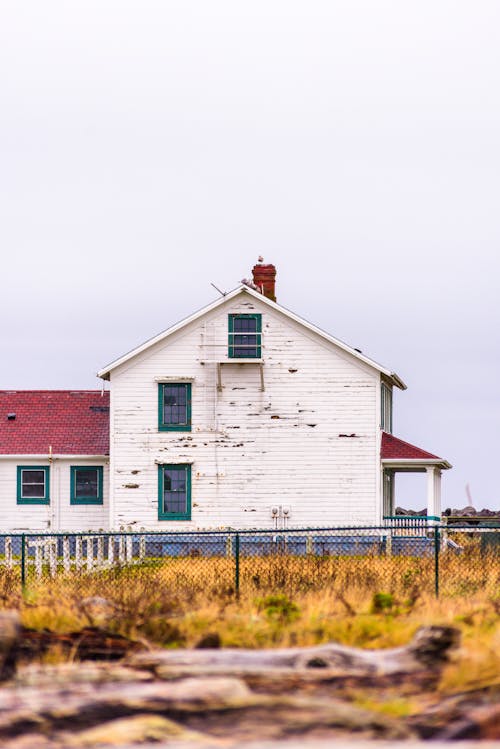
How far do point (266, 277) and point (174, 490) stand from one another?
777 cm

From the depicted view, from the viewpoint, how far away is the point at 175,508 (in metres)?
41.8

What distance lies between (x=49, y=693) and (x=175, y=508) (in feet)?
94.0

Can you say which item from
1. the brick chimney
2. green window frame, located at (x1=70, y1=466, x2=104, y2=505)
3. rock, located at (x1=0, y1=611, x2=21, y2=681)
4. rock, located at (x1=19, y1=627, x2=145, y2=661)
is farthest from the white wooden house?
rock, located at (x1=0, y1=611, x2=21, y2=681)

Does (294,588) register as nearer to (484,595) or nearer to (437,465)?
(484,595)

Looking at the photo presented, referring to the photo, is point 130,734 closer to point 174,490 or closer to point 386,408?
point 174,490

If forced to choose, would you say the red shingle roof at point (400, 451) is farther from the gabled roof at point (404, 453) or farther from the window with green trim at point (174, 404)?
the window with green trim at point (174, 404)

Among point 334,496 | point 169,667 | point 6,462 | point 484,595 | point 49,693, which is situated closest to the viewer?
point 49,693

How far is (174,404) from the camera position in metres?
42.1

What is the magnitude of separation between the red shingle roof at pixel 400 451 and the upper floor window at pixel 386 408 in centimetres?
70

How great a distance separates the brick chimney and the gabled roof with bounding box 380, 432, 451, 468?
5985 millimetres

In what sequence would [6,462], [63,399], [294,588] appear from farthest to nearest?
1. [63,399]
2. [6,462]
3. [294,588]

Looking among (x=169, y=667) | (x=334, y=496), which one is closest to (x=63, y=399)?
(x=334, y=496)

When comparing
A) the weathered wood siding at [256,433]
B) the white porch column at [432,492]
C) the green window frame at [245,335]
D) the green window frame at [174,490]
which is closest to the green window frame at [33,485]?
the weathered wood siding at [256,433]

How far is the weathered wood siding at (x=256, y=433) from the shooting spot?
41.4m
